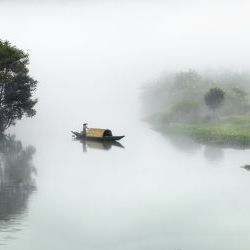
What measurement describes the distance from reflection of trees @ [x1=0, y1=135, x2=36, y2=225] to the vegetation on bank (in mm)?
31358

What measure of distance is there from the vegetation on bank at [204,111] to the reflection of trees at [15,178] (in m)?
31.4

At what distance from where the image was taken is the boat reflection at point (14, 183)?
49.1 meters

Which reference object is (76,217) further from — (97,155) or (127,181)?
(97,155)

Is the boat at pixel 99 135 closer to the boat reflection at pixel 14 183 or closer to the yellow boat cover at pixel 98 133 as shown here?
the yellow boat cover at pixel 98 133

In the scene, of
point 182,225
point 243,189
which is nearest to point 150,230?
point 182,225

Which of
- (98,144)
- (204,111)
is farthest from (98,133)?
(204,111)

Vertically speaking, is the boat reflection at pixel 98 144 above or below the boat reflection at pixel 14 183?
above

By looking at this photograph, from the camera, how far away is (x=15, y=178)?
→ 68625mm

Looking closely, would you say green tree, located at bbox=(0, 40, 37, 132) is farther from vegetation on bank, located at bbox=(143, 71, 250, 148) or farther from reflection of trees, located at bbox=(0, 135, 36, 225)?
vegetation on bank, located at bbox=(143, 71, 250, 148)

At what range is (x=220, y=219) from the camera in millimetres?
49688

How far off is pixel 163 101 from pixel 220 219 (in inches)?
5673

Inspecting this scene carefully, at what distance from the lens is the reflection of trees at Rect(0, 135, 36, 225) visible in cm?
5319

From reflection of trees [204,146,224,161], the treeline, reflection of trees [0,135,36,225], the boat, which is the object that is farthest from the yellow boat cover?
the treeline

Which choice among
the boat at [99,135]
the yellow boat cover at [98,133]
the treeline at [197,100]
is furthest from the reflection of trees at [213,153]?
the treeline at [197,100]
